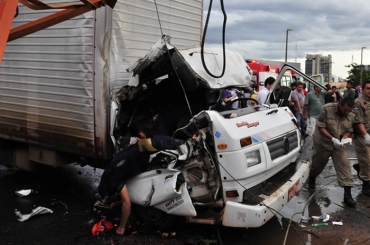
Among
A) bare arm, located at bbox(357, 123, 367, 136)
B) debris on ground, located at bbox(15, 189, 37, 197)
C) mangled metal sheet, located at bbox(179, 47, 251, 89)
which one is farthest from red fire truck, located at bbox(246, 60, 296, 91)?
debris on ground, located at bbox(15, 189, 37, 197)

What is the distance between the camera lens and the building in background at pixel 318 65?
198 ft

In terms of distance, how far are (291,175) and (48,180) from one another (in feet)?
13.6

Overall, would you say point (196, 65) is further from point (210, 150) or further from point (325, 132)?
point (325, 132)

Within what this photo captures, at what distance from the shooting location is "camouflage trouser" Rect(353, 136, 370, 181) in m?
5.89

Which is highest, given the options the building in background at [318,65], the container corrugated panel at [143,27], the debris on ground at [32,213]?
the building in background at [318,65]

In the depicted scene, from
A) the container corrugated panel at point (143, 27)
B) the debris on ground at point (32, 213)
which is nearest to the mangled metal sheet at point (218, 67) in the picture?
the container corrugated panel at point (143, 27)

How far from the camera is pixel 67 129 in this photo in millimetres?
5066

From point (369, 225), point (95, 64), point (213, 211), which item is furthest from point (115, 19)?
point (369, 225)

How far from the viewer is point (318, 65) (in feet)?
208

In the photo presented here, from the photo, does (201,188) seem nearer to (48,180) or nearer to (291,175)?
(291,175)

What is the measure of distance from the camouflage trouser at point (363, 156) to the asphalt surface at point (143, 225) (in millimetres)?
329

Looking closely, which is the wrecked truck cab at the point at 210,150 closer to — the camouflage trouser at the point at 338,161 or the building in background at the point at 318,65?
the camouflage trouser at the point at 338,161

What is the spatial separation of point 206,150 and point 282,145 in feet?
3.51

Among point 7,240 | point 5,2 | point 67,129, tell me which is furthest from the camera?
point 67,129
